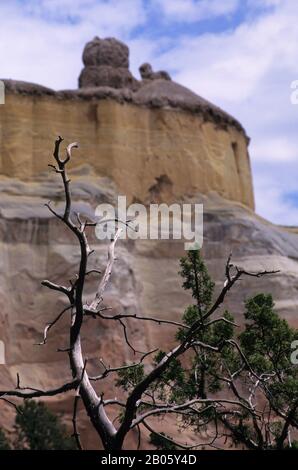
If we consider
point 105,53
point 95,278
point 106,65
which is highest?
point 105,53

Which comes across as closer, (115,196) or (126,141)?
(115,196)

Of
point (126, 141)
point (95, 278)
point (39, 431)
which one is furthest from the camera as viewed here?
point (126, 141)

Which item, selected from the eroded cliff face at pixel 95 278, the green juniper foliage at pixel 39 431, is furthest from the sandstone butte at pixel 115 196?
the green juniper foliage at pixel 39 431

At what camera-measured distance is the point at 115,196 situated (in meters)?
29.7

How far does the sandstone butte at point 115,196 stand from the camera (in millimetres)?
26828

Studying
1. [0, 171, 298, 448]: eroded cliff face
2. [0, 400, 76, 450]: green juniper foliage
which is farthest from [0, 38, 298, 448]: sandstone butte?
[0, 400, 76, 450]: green juniper foliage

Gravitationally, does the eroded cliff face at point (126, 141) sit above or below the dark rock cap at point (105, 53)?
below

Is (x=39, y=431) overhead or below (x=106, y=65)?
below

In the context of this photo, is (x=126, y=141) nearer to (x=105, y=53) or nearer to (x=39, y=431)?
(x=105, y=53)

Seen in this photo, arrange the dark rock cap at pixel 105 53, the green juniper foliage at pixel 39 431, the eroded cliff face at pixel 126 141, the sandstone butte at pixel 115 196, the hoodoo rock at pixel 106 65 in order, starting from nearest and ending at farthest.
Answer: the green juniper foliage at pixel 39 431 → the sandstone butte at pixel 115 196 → the eroded cliff face at pixel 126 141 → the hoodoo rock at pixel 106 65 → the dark rock cap at pixel 105 53

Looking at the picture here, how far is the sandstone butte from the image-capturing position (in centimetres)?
2683

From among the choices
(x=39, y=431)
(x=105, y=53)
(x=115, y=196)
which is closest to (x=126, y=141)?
A: (x=115, y=196)

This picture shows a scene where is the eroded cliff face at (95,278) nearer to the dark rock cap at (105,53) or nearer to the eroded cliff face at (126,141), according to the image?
the eroded cliff face at (126,141)

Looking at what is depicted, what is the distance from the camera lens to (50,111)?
100 ft
